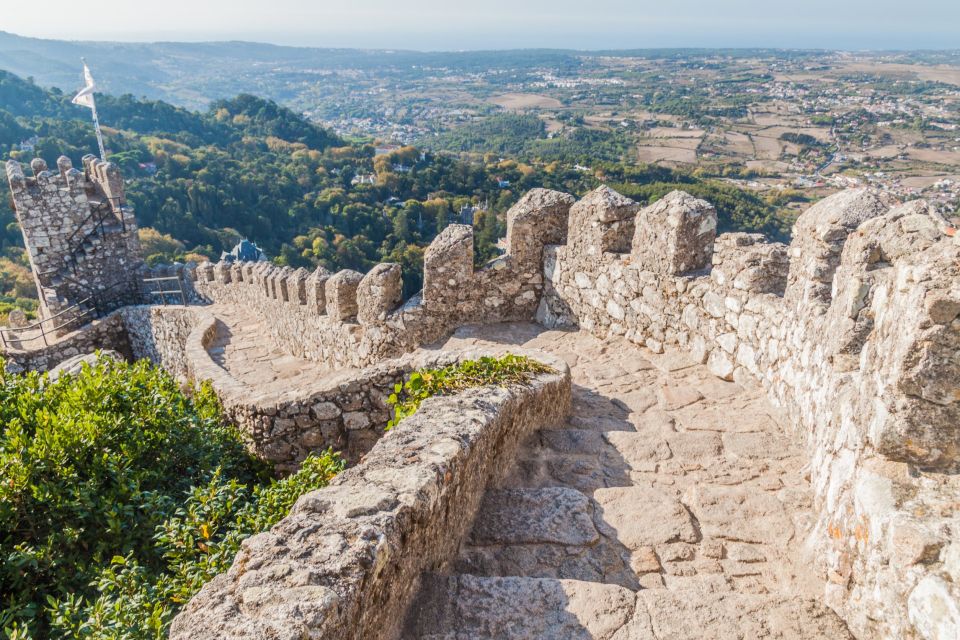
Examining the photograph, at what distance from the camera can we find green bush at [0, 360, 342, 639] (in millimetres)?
2871

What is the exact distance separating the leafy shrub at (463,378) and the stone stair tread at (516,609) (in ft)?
4.41

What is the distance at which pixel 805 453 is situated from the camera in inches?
138

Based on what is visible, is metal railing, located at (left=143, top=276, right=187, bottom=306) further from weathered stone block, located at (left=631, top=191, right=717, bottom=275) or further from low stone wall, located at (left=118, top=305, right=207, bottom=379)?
weathered stone block, located at (left=631, top=191, right=717, bottom=275)

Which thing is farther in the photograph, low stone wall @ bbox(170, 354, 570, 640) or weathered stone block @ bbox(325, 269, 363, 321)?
weathered stone block @ bbox(325, 269, 363, 321)

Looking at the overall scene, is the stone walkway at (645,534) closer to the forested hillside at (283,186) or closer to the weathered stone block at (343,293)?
the weathered stone block at (343,293)

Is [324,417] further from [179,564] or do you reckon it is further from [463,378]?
[179,564]

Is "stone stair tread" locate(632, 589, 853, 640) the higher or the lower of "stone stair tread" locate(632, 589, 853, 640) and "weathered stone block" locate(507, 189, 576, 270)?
the lower

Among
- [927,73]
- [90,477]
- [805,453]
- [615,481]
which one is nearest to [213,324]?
[90,477]

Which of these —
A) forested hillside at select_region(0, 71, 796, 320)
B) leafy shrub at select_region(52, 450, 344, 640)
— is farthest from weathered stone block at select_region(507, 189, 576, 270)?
forested hillside at select_region(0, 71, 796, 320)

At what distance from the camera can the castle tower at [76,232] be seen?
12.1 metres

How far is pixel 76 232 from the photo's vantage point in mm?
12594

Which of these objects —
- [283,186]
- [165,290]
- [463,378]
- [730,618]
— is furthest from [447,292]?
[283,186]

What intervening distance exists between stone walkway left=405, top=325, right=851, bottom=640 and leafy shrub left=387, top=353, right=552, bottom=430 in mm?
423

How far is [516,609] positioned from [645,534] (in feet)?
2.94
